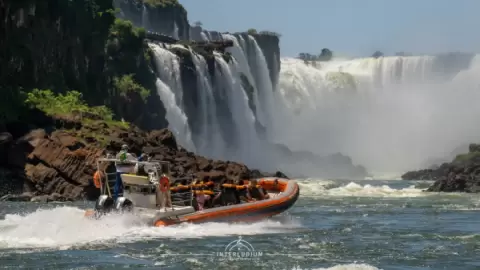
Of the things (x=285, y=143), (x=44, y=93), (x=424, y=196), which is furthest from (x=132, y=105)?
(x=285, y=143)

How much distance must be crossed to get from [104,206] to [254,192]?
7078mm

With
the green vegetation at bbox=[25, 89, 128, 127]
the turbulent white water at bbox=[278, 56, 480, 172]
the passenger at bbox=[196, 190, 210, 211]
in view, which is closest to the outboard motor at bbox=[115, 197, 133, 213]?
the passenger at bbox=[196, 190, 210, 211]

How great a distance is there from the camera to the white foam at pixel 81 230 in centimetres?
2856

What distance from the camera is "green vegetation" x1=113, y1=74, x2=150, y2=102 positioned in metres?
76.5

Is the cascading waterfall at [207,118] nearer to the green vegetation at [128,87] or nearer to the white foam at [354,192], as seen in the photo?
the green vegetation at [128,87]

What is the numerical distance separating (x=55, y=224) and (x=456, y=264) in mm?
11629

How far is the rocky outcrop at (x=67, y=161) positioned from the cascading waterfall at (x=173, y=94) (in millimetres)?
26540

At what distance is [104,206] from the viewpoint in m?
30.9

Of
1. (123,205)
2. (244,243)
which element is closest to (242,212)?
(244,243)

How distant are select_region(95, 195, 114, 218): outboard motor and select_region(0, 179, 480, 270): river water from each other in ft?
0.98

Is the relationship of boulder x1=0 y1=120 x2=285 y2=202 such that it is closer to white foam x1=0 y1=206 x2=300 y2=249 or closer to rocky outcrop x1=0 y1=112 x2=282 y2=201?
rocky outcrop x1=0 y1=112 x2=282 y2=201

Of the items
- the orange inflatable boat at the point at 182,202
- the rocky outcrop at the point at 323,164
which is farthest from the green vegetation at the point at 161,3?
the orange inflatable boat at the point at 182,202

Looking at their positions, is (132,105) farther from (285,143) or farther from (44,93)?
(285,143)

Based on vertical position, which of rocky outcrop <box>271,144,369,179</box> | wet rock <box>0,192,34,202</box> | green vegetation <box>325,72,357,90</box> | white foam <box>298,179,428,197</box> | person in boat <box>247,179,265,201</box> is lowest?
person in boat <box>247,179,265,201</box>
